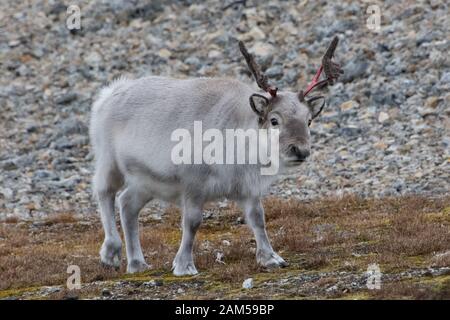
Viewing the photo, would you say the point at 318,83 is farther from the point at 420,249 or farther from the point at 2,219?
the point at 2,219

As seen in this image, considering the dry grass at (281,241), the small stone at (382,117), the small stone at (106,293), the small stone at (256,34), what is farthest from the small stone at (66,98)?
the small stone at (106,293)

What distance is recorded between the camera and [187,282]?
12.0m

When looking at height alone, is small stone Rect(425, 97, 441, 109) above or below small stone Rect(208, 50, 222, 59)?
below

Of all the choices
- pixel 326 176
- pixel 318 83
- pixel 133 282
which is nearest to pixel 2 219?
pixel 326 176

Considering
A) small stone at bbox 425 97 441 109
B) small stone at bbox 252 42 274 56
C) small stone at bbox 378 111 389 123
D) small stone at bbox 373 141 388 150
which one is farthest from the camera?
small stone at bbox 252 42 274 56

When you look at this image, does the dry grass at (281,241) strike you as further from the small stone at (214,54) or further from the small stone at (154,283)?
the small stone at (214,54)

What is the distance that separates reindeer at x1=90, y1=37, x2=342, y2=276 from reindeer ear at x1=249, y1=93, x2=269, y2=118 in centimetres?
1

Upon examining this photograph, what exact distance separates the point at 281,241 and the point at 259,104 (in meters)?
2.91

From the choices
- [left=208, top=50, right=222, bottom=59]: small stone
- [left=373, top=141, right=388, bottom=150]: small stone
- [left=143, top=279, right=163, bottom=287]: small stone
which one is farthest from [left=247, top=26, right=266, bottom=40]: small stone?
[left=143, top=279, right=163, bottom=287]: small stone

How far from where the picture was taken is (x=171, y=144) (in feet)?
42.5

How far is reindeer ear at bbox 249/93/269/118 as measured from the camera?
1216cm

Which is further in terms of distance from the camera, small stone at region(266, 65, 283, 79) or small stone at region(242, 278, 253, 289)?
small stone at region(266, 65, 283, 79)

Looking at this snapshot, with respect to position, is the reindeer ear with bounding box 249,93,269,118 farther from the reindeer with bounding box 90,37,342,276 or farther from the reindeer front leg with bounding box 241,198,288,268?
the reindeer front leg with bounding box 241,198,288,268

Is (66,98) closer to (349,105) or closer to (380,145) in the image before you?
(349,105)
